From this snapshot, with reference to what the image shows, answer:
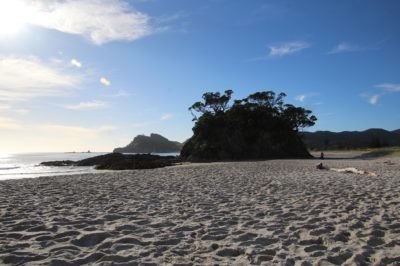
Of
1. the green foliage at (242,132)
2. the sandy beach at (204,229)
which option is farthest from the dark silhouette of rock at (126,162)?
the sandy beach at (204,229)

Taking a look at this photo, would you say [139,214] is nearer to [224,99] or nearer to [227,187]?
[227,187]

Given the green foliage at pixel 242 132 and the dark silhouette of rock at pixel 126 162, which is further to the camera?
the green foliage at pixel 242 132

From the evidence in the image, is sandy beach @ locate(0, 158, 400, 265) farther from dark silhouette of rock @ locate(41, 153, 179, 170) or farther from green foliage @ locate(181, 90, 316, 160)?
green foliage @ locate(181, 90, 316, 160)

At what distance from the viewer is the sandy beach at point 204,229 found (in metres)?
5.25

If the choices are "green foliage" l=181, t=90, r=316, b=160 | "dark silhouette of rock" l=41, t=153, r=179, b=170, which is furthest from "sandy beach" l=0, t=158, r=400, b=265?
"green foliage" l=181, t=90, r=316, b=160

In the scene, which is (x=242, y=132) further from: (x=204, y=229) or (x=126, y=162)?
(x=204, y=229)

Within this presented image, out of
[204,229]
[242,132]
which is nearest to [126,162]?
[242,132]

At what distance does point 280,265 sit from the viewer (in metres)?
4.91

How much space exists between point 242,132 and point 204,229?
4705 cm

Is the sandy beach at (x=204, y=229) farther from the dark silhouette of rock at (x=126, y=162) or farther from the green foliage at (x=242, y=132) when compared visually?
the green foliage at (x=242, y=132)

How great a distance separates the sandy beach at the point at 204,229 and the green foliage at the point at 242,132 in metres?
38.8

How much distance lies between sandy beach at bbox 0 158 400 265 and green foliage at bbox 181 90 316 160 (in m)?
38.8

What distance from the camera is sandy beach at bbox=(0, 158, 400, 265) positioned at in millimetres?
5250

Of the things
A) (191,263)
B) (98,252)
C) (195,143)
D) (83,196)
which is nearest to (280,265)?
(191,263)
